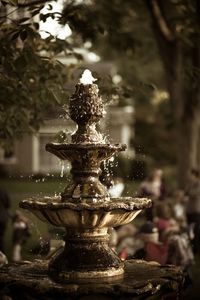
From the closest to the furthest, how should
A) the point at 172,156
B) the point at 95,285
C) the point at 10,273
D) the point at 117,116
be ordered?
the point at 95,285 → the point at 10,273 → the point at 172,156 → the point at 117,116

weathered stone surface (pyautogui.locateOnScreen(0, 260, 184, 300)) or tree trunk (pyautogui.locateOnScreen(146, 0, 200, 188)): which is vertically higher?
tree trunk (pyautogui.locateOnScreen(146, 0, 200, 188))

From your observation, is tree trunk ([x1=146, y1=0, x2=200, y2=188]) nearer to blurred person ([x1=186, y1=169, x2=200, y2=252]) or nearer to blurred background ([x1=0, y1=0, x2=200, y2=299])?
blurred background ([x1=0, y1=0, x2=200, y2=299])

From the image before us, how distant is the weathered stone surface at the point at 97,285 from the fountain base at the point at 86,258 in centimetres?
13

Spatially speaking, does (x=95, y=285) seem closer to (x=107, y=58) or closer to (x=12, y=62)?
(x=12, y=62)

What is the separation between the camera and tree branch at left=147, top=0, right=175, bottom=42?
1919cm

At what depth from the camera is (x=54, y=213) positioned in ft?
26.2

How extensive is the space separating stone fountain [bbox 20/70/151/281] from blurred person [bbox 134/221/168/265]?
9.78 ft

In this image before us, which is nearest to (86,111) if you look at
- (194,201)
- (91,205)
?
(91,205)

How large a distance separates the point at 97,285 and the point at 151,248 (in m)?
4.05

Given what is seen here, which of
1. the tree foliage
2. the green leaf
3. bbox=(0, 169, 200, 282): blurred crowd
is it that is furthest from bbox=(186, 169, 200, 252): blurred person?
the green leaf

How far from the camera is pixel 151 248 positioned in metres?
11.7

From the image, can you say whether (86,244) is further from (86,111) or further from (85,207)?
(86,111)

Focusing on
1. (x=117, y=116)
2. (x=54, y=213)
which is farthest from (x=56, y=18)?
(x=117, y=116)

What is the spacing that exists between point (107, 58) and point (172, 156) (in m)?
8.24
